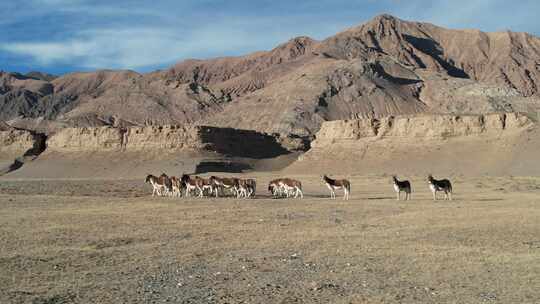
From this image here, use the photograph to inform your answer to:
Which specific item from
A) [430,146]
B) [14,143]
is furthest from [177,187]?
[14,143]

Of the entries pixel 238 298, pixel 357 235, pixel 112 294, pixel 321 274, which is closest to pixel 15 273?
pixel 112 294

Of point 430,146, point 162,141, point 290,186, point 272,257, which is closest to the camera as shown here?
point 272,257

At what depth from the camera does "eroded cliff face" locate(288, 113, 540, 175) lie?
67.8 m

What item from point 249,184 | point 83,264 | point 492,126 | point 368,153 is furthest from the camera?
point 368,153

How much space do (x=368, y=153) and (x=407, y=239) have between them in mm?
67796

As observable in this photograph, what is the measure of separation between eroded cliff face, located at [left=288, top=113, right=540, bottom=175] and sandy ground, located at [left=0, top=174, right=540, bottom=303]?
150ft

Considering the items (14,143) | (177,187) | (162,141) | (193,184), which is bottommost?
(177,187)

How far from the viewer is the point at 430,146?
256ft

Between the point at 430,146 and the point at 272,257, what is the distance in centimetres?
6743

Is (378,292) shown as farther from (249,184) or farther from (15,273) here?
(249,184)

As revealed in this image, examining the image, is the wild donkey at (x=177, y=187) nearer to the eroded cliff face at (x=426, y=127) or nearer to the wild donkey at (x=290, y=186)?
the wild donkey at (x=290, y=186)

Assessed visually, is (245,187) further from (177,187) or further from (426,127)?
(426,127)

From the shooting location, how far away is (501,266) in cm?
1295

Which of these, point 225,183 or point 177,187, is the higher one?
point 225,183
